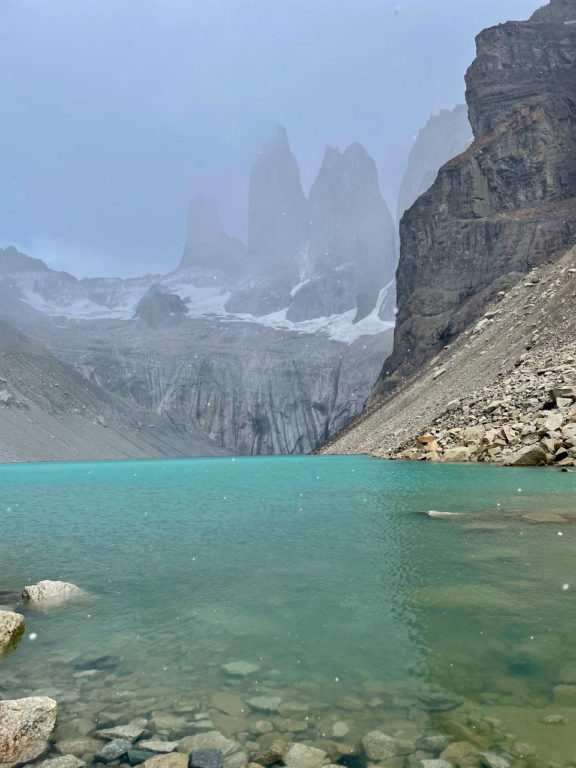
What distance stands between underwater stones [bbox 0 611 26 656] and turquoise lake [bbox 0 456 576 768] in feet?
0.53

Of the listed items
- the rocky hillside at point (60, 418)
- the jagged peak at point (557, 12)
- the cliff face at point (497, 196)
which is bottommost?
the rocky hillside at point (60, 418)

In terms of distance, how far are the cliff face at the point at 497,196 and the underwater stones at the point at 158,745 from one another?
81726mm

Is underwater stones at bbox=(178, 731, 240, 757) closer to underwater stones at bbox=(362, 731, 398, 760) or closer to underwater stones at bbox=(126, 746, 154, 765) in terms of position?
underwater stones at bbox=(126, 746, 154, 765)

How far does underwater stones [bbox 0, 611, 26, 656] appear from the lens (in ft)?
22.1

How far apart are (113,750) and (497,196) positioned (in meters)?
97.4

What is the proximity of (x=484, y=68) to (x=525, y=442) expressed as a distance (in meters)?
95.9

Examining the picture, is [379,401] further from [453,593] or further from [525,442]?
[453,593]

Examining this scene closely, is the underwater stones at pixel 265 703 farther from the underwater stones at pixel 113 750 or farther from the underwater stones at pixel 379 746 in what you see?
the underwater stones at pixel 113 750

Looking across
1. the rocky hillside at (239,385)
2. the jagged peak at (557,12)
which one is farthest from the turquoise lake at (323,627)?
the rocky hillside at (239,385)

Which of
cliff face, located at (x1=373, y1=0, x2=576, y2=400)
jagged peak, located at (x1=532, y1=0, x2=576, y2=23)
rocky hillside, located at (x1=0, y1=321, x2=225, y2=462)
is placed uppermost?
jagged peak, located at (x1=532, y1=0, x2=576, y2=23)

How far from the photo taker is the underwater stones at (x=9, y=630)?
22.1ft

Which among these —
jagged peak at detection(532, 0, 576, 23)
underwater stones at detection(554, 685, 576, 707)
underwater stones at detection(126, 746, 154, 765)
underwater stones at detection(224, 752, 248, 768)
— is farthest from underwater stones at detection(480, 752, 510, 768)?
jagged peak at detection(532, 0, 576, 23)

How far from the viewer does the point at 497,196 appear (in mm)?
87938

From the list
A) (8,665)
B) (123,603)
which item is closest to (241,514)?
(123,603)
